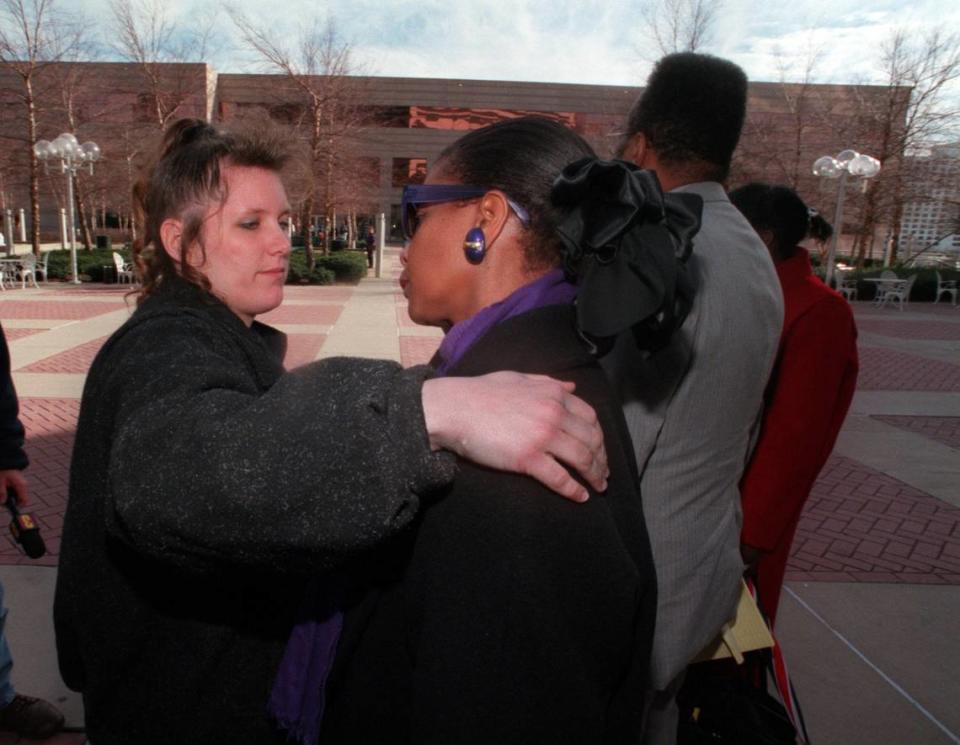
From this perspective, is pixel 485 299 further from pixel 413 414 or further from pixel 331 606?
pixel 331 606

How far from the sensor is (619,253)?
1.08 metres

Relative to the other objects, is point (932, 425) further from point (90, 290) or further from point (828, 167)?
point (90, 290)

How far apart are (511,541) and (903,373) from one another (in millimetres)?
12232

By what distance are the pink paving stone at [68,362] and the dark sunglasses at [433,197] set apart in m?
8.48

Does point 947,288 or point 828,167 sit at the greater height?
point 828,167

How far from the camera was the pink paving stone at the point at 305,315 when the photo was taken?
A: 44.1ft

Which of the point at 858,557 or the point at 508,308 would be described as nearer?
the point at 508,308

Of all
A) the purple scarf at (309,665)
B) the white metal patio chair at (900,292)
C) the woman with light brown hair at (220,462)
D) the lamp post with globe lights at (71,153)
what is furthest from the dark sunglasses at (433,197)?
the white metal patio chair at (900,292)

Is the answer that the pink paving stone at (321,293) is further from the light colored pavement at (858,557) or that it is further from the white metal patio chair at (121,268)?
the light colored pavement at (858,557)

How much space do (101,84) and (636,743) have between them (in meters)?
33.0

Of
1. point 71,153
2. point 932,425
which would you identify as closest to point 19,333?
point 71,153

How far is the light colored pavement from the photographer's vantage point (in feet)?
10.5

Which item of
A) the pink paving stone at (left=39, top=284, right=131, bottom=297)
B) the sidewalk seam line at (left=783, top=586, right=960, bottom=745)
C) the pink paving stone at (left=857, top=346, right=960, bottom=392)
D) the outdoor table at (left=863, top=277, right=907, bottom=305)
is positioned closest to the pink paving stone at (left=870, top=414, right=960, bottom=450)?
the pink paving stone at (left=857, top=346, right=960, bottom=392)

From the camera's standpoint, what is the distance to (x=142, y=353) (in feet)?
3.52
